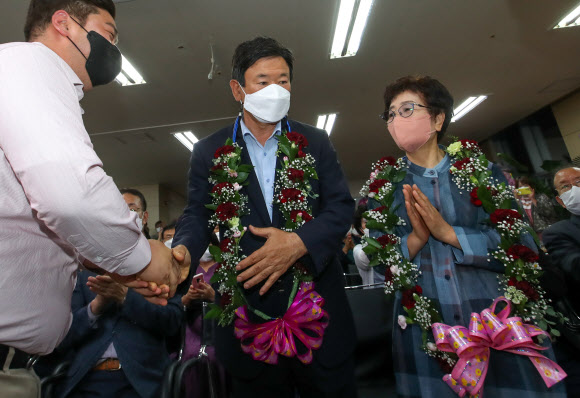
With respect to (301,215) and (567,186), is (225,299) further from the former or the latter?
(567,186)

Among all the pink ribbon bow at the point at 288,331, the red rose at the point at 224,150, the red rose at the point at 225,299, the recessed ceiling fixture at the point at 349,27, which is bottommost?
the pink ribbon bow at the point at 288,331

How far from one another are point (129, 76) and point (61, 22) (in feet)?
18.1

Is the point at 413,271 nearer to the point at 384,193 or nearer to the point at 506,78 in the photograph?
the point at 384,193

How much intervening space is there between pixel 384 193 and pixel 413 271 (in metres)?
0.41

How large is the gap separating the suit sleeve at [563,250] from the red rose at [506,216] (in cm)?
194

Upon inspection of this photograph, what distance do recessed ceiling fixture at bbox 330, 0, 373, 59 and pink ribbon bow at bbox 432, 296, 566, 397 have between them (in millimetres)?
4738

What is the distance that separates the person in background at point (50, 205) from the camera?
0.85 meters

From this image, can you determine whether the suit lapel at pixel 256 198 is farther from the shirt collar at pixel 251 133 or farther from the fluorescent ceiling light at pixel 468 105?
the fluorescent ceiling light at pixel 468 105

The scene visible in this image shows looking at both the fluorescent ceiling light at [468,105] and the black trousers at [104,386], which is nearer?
the black trousers at [104,386]

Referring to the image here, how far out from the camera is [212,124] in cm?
883

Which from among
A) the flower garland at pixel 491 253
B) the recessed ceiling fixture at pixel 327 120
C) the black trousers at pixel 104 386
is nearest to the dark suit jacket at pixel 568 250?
the flower garland at pixel 491 253

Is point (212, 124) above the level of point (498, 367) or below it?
above

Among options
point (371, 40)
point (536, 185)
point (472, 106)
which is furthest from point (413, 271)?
point (472, 106)

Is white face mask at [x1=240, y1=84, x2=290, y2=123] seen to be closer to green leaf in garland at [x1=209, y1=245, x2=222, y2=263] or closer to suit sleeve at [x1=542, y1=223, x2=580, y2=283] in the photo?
green leaf in garland at [x1=209, y1=245, x2=222, y2=263]
